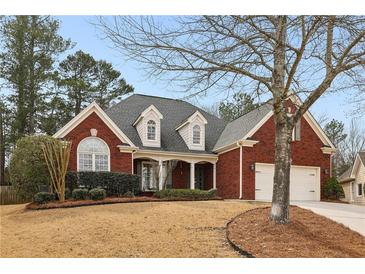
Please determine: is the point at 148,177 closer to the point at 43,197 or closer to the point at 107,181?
the point at 107,181

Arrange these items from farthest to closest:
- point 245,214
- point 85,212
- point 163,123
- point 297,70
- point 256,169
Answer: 1. point 163,123
2. point 256,169
3. point 85,212
4. point 245,214
5. point 297,70

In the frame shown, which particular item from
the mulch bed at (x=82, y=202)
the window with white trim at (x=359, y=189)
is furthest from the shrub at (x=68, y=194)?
the window with white trim at (x=359, y=189)

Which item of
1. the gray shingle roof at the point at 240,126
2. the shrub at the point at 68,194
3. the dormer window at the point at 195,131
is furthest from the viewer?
the dormer window at the point at 195,131

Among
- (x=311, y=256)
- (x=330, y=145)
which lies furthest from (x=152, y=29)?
(x=330, y=145)

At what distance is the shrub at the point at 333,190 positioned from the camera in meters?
14.1

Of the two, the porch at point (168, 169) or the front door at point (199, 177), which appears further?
the front door at point (199, 177)

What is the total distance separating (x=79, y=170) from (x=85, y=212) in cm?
343

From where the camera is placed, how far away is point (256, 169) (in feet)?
44.8

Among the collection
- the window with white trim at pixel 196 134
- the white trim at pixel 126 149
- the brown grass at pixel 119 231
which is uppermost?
the window with white trim at pixel 196 134

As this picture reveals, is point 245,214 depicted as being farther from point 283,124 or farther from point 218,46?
point 218,46

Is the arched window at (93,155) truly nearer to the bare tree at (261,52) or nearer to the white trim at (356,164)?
the bare tree at (261,52)

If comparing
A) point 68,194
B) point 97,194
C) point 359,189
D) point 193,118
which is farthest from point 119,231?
point 359,189

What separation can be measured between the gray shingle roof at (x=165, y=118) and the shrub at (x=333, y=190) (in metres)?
4.12

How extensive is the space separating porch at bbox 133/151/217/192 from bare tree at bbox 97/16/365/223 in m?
6.87
